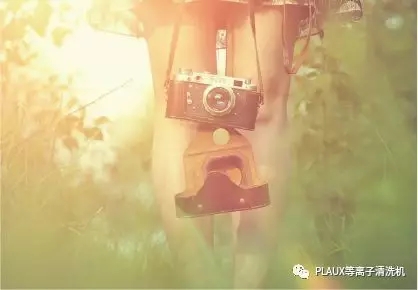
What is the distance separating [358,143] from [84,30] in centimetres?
58

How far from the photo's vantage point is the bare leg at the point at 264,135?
1.23 meters

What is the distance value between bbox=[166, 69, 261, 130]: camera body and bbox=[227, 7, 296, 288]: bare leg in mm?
21

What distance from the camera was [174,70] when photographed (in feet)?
4.05

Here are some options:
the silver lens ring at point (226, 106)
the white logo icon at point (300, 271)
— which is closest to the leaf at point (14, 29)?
the silver lens ring at point (226, 106)

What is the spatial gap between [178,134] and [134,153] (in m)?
0.09

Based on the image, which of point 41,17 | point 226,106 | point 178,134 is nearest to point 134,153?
point 178,134

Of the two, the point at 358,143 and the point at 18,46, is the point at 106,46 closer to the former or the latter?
the point at 18,46

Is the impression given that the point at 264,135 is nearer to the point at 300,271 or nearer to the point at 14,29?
the point at 300,271

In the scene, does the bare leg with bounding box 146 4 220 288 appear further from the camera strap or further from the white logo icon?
the white logo icon

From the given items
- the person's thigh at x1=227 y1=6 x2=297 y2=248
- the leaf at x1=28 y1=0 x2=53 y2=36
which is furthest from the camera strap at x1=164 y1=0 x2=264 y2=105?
the leaf at x1=28 y1=0 x2=53 y2=36

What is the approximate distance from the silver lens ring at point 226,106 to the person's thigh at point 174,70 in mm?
41

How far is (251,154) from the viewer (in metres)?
1.23

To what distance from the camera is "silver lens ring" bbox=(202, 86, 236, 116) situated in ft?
4.01

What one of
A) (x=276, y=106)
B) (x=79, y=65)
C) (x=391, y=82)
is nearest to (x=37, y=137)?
(x=79, y=65)
